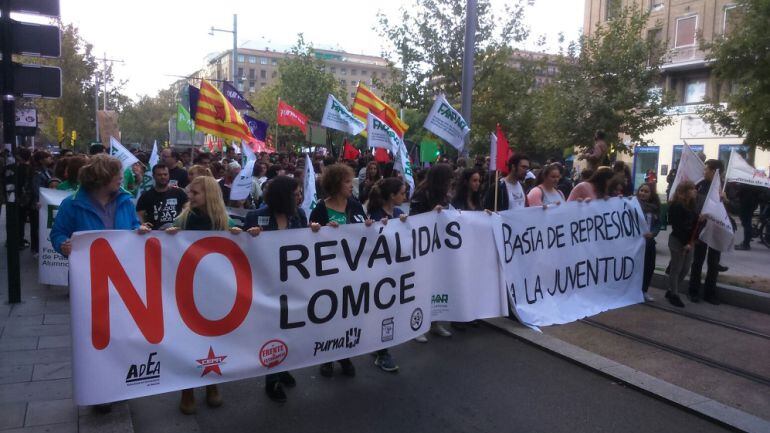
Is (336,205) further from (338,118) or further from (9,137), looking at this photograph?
(338,118)

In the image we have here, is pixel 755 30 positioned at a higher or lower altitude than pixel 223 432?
higher

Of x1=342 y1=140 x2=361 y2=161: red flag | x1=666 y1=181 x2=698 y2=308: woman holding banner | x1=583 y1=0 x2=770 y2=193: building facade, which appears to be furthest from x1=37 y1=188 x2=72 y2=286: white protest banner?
x1=583 y1=0 x2=770 y2=193: building facade

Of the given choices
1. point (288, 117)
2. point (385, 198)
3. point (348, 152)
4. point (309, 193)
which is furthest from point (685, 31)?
point (385, 198)

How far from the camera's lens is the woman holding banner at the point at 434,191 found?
582 cm

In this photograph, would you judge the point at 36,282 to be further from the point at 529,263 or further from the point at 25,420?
the point at 529,263

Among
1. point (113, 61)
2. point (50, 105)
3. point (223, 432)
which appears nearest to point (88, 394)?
point (223, 432)

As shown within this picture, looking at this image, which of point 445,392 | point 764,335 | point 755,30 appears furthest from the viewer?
point 755,30

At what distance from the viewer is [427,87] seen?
1792cm

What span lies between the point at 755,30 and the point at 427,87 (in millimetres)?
8265

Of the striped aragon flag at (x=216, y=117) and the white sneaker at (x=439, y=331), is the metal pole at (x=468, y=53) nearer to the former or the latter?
the striped aragon flag at (x=216, y=117)

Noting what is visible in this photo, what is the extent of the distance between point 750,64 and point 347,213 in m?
14.1

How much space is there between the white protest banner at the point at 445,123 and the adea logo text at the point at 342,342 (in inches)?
179

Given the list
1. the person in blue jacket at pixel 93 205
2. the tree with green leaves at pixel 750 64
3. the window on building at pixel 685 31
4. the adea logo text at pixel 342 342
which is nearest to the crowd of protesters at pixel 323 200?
the person in blue jacket at pixel 93 205

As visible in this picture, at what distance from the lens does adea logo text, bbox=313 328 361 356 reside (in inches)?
178
